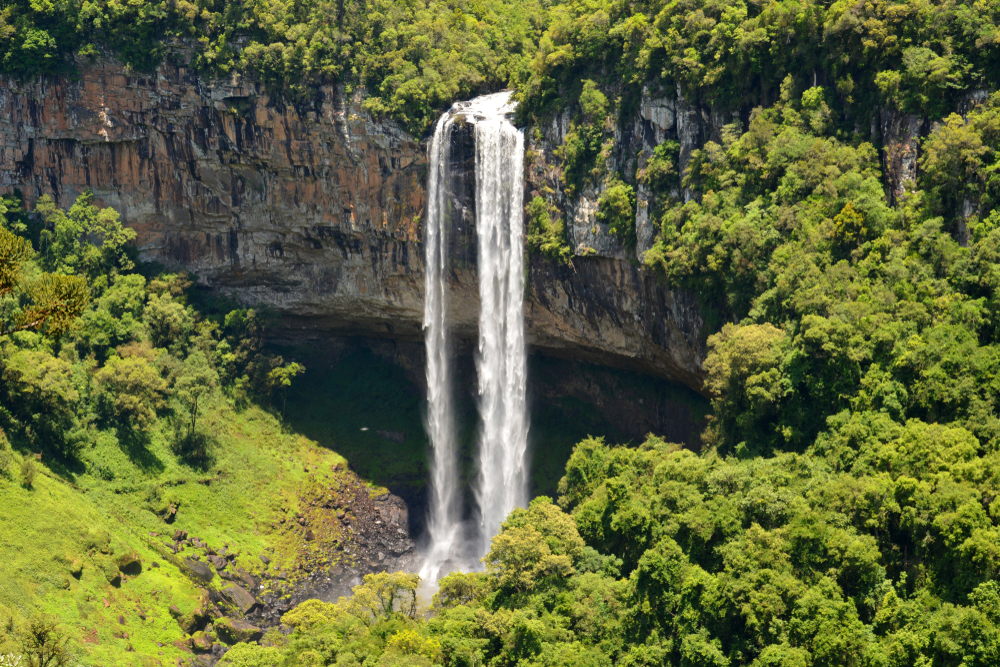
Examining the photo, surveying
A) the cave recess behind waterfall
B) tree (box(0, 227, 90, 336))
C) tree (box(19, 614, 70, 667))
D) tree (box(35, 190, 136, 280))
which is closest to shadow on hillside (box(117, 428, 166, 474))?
the cave recess behind waterfall

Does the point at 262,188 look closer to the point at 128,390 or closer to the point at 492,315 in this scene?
the point at 128,390

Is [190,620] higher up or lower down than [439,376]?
lower down

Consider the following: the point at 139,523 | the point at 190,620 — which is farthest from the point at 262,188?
the point at 190,620

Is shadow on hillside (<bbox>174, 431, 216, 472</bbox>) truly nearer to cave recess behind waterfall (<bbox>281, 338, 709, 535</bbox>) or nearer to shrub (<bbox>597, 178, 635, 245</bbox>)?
cave recess behind waterfall (<bbox>281, 338, 709, 535</bbox>)

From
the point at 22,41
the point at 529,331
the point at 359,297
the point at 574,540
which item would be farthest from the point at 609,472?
the point at 22,41

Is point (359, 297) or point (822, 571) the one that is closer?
point (822, 571)

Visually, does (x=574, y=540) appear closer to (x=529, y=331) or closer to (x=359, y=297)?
(x=529, y=331)

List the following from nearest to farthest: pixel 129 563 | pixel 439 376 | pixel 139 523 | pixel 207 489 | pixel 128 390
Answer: pixel 129 563
pixel 139 523
pixel 128 390
pixel 207 489
pixel 439 376
